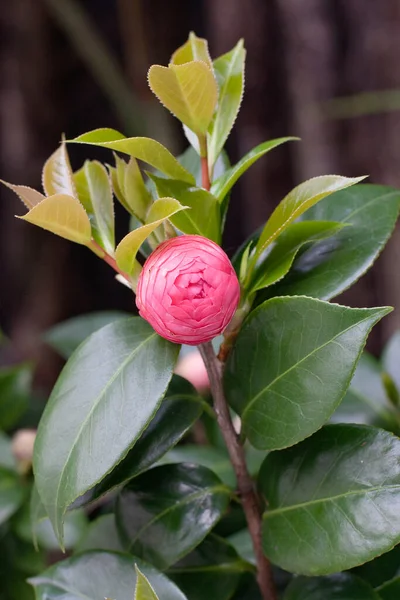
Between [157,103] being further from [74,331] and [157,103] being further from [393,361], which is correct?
[393,361]

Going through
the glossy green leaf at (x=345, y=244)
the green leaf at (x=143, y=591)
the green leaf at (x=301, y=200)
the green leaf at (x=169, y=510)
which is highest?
the green leaf at (x=301, y=200)

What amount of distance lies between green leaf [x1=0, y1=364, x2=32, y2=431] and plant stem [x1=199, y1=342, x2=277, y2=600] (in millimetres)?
460

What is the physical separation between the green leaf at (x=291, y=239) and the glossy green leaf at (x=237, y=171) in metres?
0.05

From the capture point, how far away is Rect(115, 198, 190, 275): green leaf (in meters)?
0.40

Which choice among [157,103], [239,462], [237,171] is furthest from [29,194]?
[157,103]

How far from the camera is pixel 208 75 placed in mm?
441

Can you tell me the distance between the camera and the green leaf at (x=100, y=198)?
1.61 feet

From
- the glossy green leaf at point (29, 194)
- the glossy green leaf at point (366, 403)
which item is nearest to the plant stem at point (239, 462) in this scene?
the glossy green leaf at point (29, 194)

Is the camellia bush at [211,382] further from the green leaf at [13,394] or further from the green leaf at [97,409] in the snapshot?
the green leaf at [13,394]

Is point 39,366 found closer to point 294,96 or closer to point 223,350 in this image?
point 294,96

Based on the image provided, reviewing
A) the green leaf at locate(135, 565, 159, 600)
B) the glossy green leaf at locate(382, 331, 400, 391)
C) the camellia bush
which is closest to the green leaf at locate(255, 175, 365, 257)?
the camellia bush

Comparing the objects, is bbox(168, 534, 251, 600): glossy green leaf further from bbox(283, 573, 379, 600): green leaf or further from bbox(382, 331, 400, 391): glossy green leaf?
bbox(382, 331, 400, 391): glossy green leaf

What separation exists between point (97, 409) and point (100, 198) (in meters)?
0.16

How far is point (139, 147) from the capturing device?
0.44 metres
